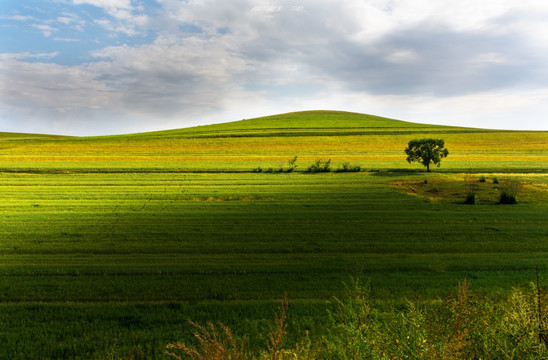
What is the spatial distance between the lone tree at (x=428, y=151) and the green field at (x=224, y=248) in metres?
4.36

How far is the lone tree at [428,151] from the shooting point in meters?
43.3

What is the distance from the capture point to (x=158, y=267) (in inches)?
511

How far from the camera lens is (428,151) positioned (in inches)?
1710

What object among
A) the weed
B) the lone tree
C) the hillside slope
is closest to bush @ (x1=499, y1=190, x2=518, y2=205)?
the lone tree

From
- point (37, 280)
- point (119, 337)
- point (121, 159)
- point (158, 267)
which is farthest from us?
point (121, 159)

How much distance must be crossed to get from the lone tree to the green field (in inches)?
172

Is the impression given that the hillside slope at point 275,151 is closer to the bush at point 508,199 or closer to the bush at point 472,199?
the bush at point 508,199

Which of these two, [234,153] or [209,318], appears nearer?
[209,318]

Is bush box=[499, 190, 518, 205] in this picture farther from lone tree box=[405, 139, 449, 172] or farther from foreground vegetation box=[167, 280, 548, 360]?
foreground vegetation box=[167, 280, 548, 360]

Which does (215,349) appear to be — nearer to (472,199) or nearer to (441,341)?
(441,341)

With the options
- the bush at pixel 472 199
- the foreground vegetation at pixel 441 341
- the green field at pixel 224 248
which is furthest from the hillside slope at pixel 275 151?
the foreground vegetation at pixel 441 341

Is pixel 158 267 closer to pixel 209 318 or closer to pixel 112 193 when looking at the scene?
pixel 209 318

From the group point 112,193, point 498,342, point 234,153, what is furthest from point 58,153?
point 498,342

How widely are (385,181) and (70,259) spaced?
30962mm
